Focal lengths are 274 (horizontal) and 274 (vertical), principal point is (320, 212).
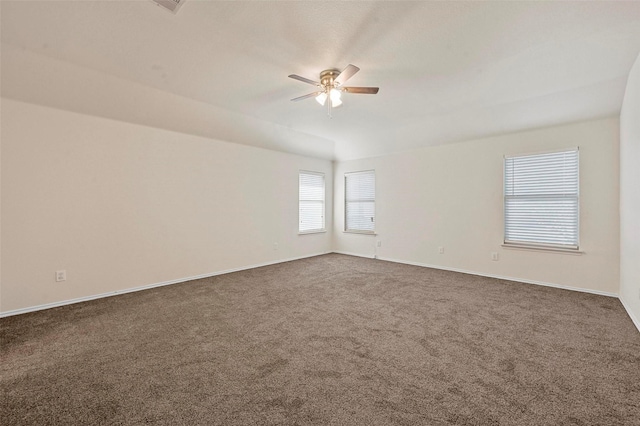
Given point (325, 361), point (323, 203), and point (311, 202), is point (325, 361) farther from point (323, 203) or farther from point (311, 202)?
point (323, 203)

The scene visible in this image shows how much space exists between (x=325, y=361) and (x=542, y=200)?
4.15 m

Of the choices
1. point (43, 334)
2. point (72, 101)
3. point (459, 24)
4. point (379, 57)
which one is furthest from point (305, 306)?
point (72, 101)

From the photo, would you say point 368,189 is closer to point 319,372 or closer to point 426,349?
point 426,349

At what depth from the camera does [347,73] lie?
8.49 feet

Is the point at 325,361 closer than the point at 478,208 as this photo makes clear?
Yes

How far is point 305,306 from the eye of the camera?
3.34 meters

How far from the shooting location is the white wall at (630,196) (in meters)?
2.67

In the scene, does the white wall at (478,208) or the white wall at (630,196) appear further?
the white wall at (478,208)

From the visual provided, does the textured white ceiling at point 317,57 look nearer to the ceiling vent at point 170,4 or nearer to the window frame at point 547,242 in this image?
the ceiling vent at point 170,4

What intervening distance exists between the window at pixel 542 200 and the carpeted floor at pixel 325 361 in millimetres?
964

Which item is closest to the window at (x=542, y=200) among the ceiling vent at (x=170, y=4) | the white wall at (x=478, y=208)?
the white wall at (x=478, y=208)

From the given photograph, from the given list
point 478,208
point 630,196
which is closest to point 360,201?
point 478,208

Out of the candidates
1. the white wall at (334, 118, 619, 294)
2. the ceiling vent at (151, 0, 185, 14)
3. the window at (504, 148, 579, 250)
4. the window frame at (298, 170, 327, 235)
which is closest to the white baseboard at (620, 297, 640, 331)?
the white wall at (334, 118, 619, 294)

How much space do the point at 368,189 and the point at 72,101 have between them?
5242 millimetres
